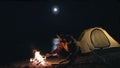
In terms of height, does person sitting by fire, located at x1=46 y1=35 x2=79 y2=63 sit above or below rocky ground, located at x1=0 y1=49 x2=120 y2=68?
above

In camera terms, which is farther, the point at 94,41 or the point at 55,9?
the point at 55,9

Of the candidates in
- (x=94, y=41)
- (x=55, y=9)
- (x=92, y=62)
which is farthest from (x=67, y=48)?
(x=55, y=9)

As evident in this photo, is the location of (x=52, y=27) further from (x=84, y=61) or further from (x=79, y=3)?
(x=84, y=61)

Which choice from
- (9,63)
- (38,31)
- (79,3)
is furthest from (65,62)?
(79,3)

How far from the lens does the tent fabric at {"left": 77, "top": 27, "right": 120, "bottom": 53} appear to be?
13773mm

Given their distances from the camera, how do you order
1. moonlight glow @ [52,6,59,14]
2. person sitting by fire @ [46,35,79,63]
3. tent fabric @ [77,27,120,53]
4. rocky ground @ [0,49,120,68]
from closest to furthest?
rocky ground @ [0,49,120,68], person sitting by fire @ [46,35,79,63], tent fabric @ [77,27,120,53], moonlight glow @ [52,6,59,14]

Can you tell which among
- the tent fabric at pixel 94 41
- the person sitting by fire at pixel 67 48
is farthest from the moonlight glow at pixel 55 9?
the person sitting by fire at pixel 67 48

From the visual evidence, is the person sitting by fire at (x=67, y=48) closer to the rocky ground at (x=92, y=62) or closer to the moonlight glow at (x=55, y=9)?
the rocky ground at (x=92, y=62)

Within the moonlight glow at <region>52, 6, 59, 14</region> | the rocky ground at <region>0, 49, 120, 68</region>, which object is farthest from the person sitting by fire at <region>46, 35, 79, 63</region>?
the moonlight glow at <region>52, 6, 59, 14</region>

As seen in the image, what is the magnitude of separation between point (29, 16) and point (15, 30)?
7117 millimetres

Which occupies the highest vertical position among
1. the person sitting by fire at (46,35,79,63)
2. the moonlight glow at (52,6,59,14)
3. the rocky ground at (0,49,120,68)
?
the moonlight glow at (52,6,59,14)

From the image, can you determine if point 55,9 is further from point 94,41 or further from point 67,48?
point 67,48

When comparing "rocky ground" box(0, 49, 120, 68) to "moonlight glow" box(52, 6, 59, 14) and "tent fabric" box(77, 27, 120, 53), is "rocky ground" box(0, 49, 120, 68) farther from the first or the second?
"moonlight glow" box(52, 6, 59, 14)

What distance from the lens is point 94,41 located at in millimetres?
14047
